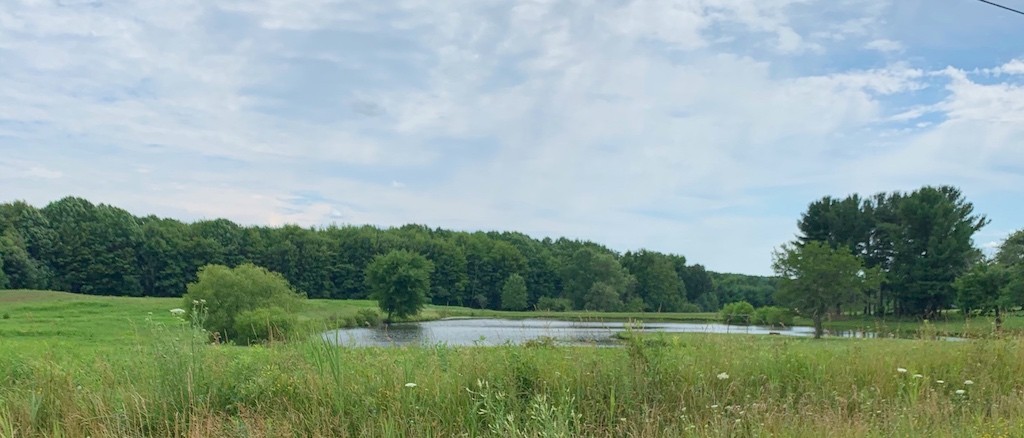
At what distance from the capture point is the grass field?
15.5ft

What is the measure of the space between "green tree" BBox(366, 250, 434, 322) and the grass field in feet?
148

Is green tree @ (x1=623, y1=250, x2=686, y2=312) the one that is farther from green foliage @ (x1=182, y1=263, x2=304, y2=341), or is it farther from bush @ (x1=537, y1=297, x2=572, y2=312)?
bush @ (x1=537, y1=297, x2=572, y2=312)

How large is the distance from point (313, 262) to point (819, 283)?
258ft

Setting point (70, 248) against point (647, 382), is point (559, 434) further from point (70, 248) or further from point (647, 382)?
point (70, 248)

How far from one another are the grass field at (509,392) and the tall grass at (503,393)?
19 mm

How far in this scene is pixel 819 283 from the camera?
33.2m

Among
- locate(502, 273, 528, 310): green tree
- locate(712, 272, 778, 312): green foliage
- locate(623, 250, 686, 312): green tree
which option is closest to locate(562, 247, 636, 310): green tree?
locate(623, 250, 686, 312): green tree

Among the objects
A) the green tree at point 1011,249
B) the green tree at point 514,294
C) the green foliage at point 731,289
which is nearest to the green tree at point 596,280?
the green tree at point 514,294

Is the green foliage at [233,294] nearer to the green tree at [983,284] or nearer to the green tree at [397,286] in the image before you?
the green tree at [397,286]

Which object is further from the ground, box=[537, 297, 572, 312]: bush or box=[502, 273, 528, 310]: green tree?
box=[537, 297, 572, 312]: bush

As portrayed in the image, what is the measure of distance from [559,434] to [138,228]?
312 ft

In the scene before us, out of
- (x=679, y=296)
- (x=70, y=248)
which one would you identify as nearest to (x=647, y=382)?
(x=679, y=296)

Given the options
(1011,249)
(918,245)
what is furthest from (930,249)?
(1011,249)

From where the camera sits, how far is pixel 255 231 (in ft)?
320
